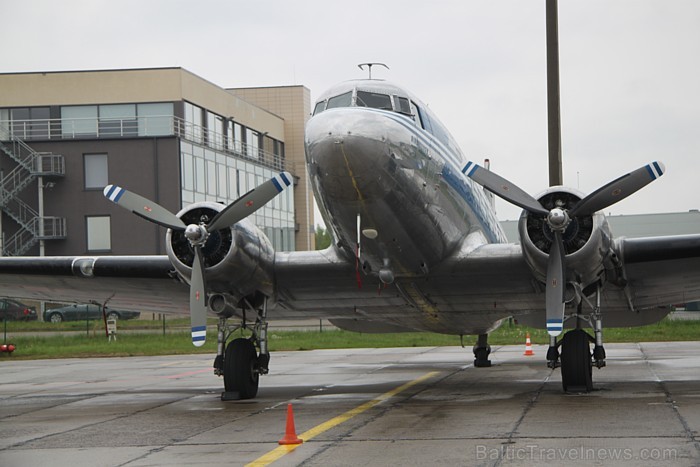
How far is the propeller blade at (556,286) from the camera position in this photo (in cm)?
1377

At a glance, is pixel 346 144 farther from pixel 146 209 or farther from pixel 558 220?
pixel 146 209

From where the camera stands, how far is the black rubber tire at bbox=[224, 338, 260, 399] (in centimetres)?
1552

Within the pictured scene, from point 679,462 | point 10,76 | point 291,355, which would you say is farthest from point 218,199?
point 679,462

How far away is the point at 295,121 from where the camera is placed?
214 ft

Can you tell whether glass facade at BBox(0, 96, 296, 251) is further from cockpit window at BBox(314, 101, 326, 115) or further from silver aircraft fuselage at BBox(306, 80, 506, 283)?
cockpit window at BBox(314, 101, 326, 115)

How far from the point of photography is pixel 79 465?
940cm

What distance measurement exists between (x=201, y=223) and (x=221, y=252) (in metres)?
0.56

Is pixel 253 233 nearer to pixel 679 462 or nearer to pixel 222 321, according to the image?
pixel 222 321

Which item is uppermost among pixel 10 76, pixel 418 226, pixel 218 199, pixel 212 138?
pixel 10 76

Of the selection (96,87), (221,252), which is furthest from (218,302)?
Answer: (96,87)

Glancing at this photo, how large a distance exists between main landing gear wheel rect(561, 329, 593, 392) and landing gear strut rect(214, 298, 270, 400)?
4741mm

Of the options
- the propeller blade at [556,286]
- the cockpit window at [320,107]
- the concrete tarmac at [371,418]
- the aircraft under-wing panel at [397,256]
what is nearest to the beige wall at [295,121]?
the concrete tarmac at [371,418]

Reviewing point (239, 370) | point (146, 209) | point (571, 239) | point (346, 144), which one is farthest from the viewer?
point (239, 370)

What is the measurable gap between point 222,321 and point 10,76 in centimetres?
3947
